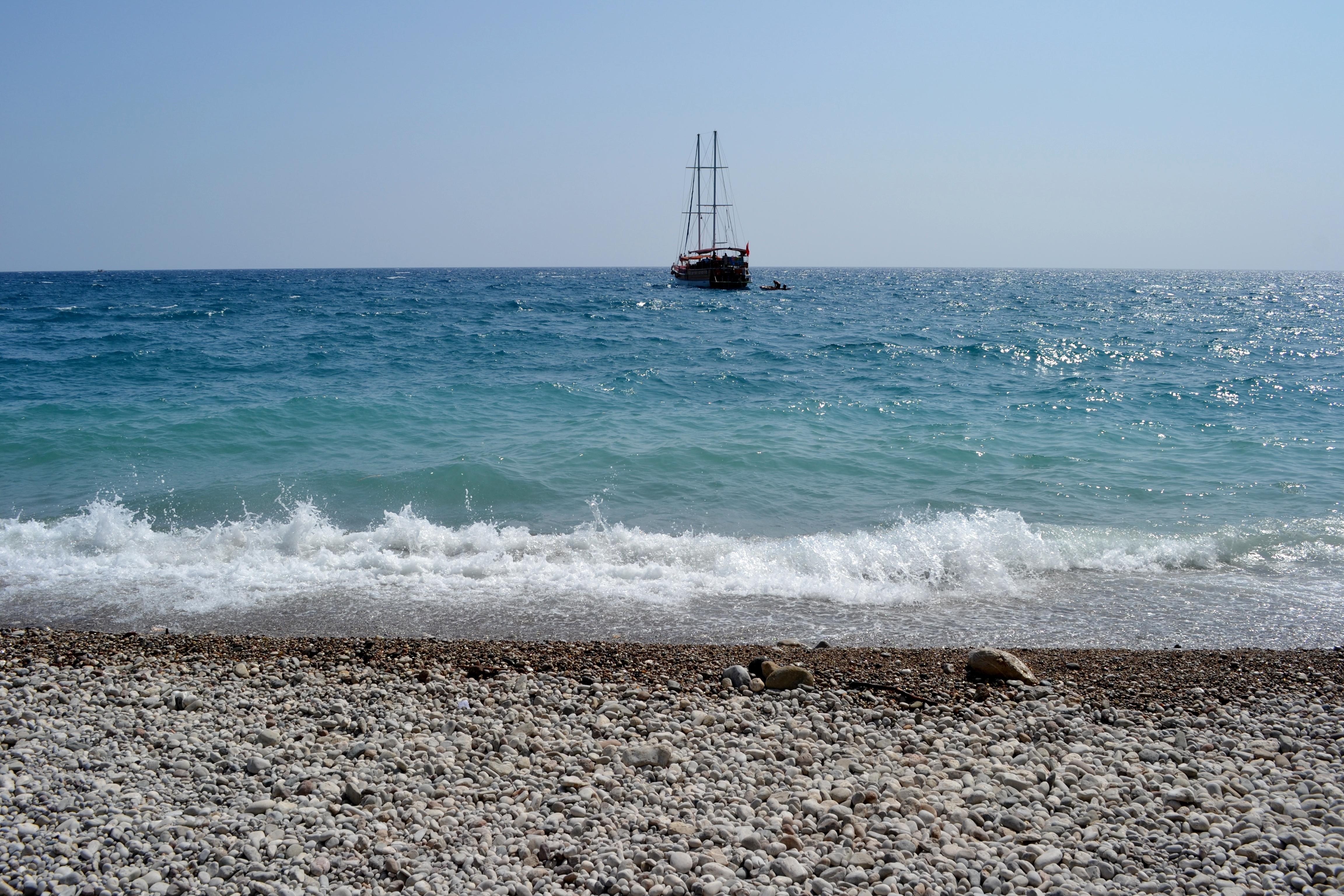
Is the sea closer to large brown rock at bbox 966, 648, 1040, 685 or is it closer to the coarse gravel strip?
large brown rock at bbox 966, 648, 1040, 685

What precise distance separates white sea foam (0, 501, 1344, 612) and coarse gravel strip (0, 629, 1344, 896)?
1.75 metres

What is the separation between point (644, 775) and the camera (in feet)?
13.3

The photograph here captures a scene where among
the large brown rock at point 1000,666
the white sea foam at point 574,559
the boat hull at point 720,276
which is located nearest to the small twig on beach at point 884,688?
the large brown rock at point 1000,666

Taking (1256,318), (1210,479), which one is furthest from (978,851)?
(1256,318)

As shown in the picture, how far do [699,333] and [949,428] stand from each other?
15.8 metres

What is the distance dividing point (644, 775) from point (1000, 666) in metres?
2.58

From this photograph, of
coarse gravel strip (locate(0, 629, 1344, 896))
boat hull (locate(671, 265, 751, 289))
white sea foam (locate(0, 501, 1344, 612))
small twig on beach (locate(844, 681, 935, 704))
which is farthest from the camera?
boat hull (locate(671, 265, 751, 289))

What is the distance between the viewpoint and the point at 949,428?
46.1 feet

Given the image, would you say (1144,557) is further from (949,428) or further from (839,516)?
(949,428)

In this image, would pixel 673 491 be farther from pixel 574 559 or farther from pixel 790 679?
pixel 790 679

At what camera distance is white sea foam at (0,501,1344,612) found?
7.33 m

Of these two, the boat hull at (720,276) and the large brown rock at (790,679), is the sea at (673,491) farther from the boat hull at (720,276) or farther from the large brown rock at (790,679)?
the boat hull at (720,276)

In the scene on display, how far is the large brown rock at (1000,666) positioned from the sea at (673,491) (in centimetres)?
110

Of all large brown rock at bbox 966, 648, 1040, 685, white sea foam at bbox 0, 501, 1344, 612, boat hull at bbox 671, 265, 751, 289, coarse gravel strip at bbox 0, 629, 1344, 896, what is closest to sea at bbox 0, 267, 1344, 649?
white sea foam at bbox 0, 501, 1344, 612
